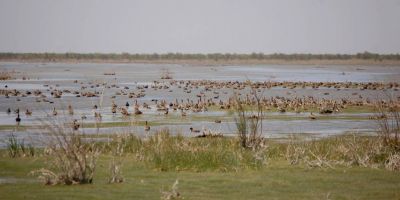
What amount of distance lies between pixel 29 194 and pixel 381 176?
8.38 meters

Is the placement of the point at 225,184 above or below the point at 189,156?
below

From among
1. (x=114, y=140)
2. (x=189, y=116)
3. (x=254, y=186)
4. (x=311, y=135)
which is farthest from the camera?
(x=189, y=116)

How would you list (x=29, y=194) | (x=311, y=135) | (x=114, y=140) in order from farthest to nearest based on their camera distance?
(x=311, y=135)
(x=114, y=140)
(x=29, y=194)

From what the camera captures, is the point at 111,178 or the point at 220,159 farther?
the point at 220,159

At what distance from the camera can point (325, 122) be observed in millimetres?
31266

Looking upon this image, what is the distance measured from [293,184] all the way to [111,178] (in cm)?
415

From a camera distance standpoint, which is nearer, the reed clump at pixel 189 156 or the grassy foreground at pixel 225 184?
the grassy foreground at pixel 225 184

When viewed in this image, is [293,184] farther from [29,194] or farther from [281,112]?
[281,112]

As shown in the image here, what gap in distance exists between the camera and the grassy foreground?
1410 centimetres

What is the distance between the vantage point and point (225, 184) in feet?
50.9

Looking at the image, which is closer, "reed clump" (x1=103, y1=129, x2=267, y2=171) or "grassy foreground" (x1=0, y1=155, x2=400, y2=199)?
"grassy foreground" (x1=0, y1=155, x2=400, y2=199)

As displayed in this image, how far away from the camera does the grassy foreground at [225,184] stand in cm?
1410

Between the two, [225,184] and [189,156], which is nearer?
[225,184]

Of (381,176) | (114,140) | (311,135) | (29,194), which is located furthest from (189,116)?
(29,194)
